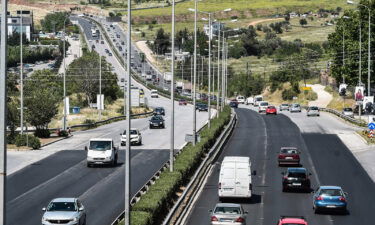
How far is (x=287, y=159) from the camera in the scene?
201 feet

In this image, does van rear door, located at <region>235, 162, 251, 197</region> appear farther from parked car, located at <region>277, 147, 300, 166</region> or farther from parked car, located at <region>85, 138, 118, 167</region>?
parked car, located at <region>277, 147, 300, 166</region>

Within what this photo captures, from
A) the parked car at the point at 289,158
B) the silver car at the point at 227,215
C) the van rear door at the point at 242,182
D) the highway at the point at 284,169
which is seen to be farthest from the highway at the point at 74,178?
the parked car at the point at 289,158

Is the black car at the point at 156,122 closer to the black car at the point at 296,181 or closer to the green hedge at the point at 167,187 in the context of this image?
the green hedge at the point at 167,187

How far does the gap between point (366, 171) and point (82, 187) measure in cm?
2129

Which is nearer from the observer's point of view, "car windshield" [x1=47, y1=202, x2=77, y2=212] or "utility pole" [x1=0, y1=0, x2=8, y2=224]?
"utility pole" [x1=0, y1=0, x2=8, y2=224]

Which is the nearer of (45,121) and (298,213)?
(298,213)

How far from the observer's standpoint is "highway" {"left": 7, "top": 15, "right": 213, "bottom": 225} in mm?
40875

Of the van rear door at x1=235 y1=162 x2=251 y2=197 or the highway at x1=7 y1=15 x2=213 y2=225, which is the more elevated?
the van rear door at x1=235 y1=162 x2=251 y2=197

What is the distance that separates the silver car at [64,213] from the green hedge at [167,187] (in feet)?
7.89

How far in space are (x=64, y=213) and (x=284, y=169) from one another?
2895cm

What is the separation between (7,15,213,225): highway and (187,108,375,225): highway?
14.6 ft

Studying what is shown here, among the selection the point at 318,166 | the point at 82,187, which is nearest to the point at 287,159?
the point at 318,166

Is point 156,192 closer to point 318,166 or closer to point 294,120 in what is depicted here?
point 318,166

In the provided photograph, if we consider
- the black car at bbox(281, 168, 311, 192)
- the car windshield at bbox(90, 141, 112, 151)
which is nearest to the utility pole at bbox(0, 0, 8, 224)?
the black car at bbox(281, 168, 311, 192)
